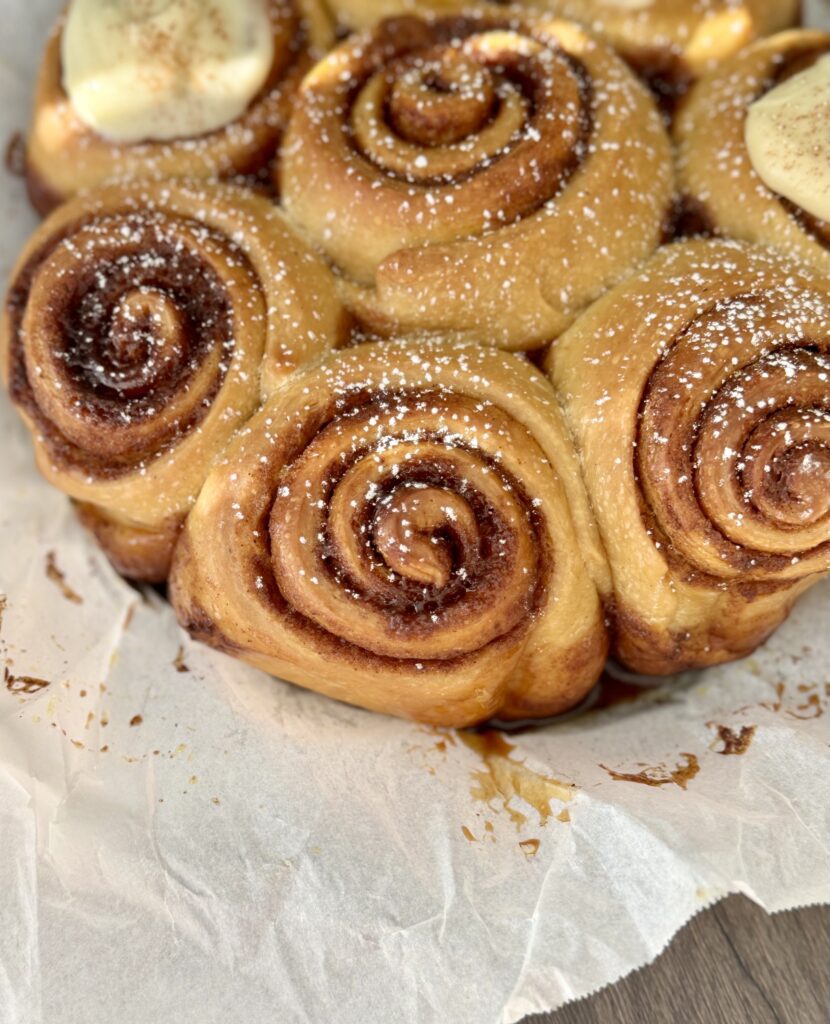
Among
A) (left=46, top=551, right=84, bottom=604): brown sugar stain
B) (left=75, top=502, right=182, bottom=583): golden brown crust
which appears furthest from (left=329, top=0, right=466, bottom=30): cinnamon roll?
(left=46, top=551, right=84, bottom=604): brown sugar stain

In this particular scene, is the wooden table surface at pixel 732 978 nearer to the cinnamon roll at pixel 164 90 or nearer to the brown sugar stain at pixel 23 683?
the brown sugar stain at pixel 23 683

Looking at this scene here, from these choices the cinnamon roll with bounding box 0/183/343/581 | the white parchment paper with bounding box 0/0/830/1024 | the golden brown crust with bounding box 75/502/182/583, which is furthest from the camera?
the golden brown crust with bounding box 75/502/182/583

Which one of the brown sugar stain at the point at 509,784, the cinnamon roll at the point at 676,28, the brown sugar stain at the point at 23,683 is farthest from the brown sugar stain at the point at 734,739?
the cinnamon roll at the point at 676,28

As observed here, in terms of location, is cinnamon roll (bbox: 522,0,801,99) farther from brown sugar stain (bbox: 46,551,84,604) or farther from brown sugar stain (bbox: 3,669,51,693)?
brown sugar stain (bbox: 3,669,51,693)

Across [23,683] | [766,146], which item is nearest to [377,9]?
[766,146]

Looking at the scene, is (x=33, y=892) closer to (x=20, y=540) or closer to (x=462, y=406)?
(x=20, y=540)

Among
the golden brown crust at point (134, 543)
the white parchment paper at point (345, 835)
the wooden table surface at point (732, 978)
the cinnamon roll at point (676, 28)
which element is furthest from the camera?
the cinnamon roll at point (676, 28)
